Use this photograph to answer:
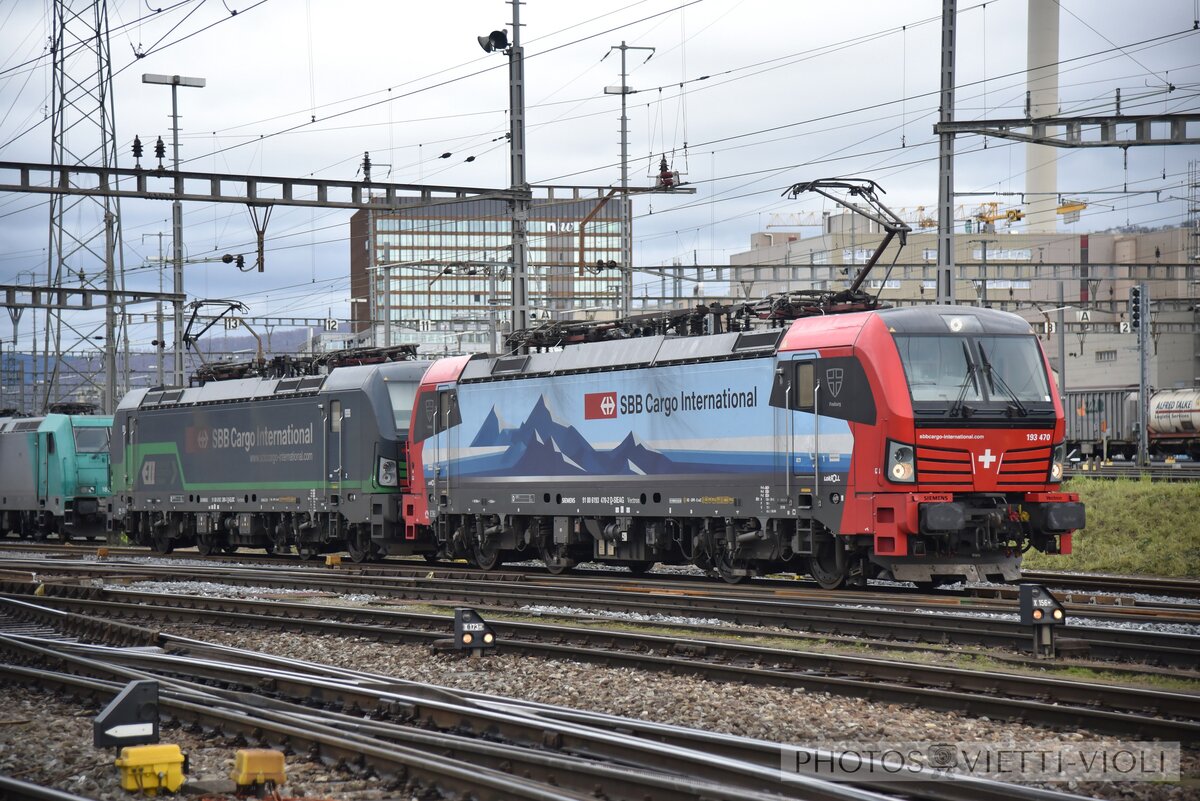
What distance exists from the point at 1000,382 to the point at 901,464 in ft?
6.43

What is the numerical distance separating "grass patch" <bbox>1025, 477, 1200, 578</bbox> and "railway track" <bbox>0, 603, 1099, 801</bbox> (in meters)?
16.0

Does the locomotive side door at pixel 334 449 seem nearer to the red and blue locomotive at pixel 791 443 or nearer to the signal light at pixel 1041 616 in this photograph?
the red and blue locomotive at pixel 791 443

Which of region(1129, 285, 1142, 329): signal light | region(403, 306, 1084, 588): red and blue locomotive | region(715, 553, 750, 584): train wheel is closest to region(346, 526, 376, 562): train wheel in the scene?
region(403, 306, 1084, 588): red and blue locomotive

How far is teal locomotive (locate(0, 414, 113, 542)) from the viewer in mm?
40781

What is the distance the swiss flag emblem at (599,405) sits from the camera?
2272cm

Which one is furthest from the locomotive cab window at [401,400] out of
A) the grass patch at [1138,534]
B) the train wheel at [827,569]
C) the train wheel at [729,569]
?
the grass patch at [1138,534]

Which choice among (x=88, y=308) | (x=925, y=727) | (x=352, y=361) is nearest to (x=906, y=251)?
(x=88, y=308)

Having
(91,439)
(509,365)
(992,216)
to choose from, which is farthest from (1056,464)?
(992,216)

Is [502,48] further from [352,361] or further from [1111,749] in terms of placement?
[1111,749]

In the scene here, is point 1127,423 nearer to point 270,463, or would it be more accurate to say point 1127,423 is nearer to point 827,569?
point 270,463

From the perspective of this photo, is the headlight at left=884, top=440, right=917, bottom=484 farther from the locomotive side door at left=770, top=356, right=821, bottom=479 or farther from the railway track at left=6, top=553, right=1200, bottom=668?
the railway track at left=6, top=553, right=1200, bottom=668

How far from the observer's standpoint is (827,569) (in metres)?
19.8

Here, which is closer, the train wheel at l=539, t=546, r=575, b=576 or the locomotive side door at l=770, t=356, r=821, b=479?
the locomotive side door at l=770, t=356, r=821, b=479

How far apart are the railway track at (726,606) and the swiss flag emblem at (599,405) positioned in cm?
275
